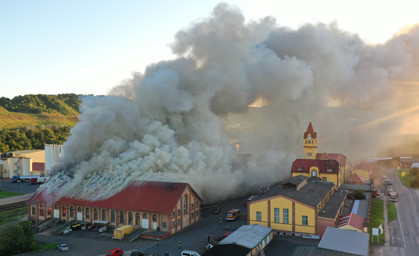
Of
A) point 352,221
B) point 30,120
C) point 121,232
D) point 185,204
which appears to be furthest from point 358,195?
point 30,120

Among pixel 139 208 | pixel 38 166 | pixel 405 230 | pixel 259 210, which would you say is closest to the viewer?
pixel 405 230

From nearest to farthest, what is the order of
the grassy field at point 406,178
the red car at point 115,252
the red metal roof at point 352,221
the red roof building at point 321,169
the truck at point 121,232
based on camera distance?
1. the red car at point 115,252
2. the red metal roof at point 352,221
3. the truck at point 121,232
4. the red roof building at point 321,169
5. the grassy field at point 406,178

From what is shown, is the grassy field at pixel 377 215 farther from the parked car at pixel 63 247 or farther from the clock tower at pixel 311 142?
the parked car at pixel 63 247

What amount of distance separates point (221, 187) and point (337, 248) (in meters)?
30.7

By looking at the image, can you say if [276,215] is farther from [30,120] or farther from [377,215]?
[30,120]

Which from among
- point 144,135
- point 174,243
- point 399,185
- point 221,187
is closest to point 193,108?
point 144,135

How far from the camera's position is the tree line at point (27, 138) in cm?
12250

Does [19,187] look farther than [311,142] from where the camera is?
Yes

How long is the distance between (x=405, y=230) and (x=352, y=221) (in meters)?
7.93

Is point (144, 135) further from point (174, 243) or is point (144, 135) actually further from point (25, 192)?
point (25, 192)

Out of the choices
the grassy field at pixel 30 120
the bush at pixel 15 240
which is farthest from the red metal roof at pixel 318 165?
the grassy field at pixel 30 120

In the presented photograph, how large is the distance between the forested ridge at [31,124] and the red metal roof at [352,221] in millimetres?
117824

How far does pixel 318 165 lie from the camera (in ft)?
201

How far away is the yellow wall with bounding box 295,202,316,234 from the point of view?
3766 cm
